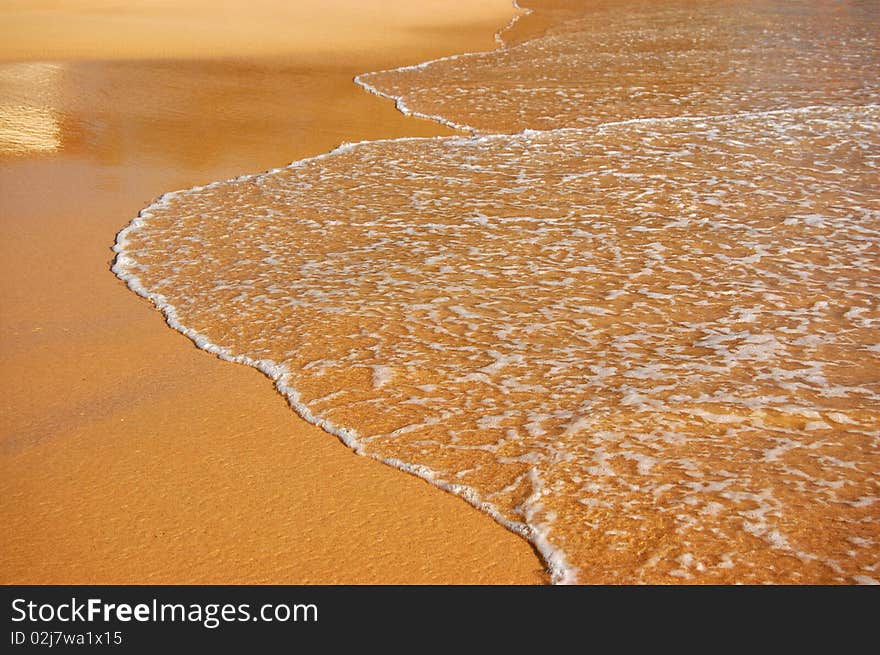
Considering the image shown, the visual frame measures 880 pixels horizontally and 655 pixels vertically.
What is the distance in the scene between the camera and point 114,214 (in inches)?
246

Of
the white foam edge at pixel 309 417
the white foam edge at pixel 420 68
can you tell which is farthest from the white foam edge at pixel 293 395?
the white foam edge at pixel 420 68

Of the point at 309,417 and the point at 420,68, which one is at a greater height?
the point at 309,417

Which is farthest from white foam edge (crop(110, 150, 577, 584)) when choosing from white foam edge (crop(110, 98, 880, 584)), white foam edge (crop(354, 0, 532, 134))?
white foam edge (crop(354, 0, 532, 134))

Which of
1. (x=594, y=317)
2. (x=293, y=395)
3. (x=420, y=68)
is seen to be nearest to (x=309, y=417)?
(x=293, y=395)

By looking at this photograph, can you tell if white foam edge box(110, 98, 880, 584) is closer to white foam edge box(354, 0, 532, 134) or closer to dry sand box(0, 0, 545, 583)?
dry sand box(0, 0, 545, 583)

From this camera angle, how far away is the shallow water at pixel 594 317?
10.0 feet

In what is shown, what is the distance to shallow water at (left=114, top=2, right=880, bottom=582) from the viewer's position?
3.06 metres

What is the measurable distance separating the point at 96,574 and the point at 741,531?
2014mm

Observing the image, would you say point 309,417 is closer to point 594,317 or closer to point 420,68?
point 594,317

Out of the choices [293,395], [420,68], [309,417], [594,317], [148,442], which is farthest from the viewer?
[420,68]

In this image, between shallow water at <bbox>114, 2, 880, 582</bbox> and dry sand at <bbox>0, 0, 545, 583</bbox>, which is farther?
shallow water at <bbox>114, 2, 880, 582</bbox>

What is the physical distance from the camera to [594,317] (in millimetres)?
4523

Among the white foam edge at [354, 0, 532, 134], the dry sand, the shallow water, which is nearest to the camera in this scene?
the dry sand
